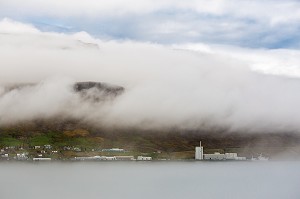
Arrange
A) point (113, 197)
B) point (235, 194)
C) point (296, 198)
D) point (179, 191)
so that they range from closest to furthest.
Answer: point (296, 198) < point (113, 197) < point (235, 194) < point (179, 191)

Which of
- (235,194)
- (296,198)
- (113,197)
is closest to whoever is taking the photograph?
(296,198)

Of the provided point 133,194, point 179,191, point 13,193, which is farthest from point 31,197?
point 179,191

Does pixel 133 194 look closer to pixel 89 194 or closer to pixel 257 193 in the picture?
pixel 89 194

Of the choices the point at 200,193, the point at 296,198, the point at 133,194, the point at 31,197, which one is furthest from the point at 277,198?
the point at 31,197

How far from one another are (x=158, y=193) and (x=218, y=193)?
434 inches

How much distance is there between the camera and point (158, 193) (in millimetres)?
89500

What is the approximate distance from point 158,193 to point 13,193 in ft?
84.2

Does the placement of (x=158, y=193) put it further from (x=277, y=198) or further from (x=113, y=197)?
(x=277, y=198)

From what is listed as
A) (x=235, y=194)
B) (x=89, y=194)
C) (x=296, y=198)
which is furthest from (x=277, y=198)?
(x=89, y=194)

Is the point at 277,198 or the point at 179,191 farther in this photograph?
the point at 179,191

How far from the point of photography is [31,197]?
2958 inches

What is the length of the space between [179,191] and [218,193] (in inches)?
327

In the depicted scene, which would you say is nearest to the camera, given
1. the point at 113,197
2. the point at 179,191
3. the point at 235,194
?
the point at 113,197

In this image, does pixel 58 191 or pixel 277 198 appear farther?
pixel 58 191
